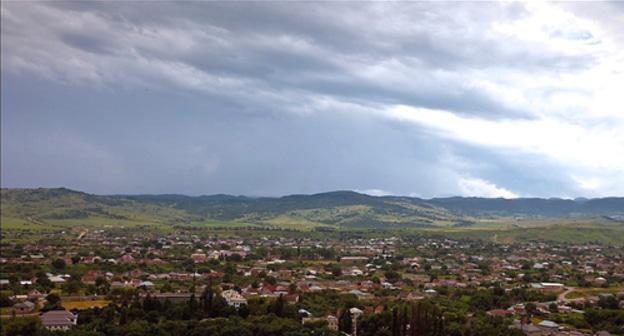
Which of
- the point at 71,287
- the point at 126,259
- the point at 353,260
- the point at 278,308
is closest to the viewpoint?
the point at 278,308

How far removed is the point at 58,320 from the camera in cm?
4844

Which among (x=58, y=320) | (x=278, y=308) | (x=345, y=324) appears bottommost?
(x=58, y=320)

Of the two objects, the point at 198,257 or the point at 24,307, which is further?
the point at 198,257

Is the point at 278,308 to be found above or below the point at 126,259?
below

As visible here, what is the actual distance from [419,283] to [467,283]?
19.0 ft

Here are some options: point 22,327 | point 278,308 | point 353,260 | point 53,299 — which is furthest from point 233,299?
point 353,260

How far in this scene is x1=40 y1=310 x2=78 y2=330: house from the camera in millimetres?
47219

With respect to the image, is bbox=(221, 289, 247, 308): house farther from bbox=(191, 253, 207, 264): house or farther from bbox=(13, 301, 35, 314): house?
bbox=(191, 253, 207, 264): house

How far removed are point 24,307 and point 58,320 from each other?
8987 millimetres

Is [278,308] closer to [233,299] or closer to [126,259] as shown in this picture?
[233,299]

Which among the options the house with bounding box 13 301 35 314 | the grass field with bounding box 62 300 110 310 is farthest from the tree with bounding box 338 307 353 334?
the house with bounding box 13 301 35 314

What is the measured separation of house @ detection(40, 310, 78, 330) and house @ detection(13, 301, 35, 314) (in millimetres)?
4407

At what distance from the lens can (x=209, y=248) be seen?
11762 centimetres

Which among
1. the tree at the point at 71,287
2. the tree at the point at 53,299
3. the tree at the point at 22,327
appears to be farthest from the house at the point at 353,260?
the tree at the point at 22,327
